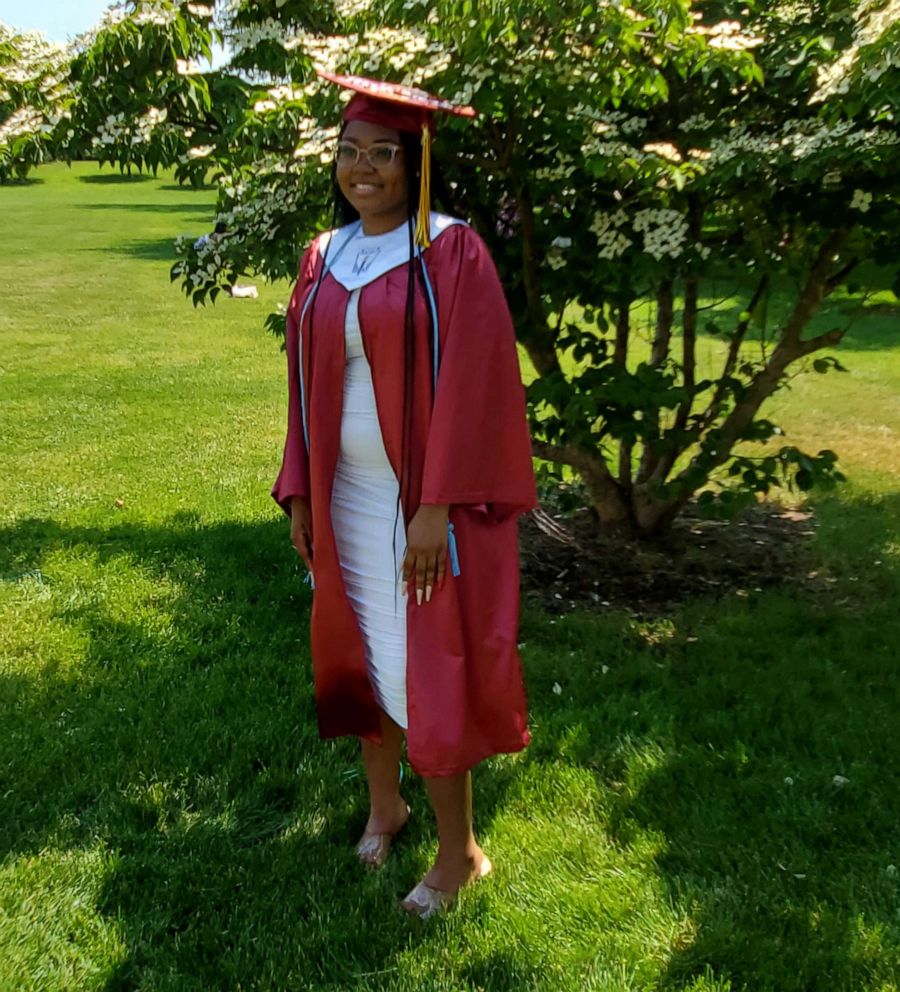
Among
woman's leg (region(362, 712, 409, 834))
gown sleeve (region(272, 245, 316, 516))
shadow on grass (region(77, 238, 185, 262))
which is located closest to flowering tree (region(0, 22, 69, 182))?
gown sleeve (region(272, 245, 316, 516))

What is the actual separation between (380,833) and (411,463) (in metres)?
1.12

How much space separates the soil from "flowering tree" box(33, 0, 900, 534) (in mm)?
395

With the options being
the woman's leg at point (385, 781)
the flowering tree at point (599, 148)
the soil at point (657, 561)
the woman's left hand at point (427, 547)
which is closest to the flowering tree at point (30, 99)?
the flowering tree at point (599, 148)

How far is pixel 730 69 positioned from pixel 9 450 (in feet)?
16.7

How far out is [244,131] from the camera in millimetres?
3186

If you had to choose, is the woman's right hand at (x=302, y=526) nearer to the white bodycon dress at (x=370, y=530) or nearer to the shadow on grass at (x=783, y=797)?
the white bodycon dress at (x=370, y=530)

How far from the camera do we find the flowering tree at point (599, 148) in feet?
9.45

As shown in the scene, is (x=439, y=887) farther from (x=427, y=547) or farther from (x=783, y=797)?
(x=783, y=797)

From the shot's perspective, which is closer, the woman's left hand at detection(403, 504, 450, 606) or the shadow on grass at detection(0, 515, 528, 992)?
the woman's left hand at detection(403, 504, 450, 606)

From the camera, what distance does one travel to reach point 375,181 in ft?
6.98

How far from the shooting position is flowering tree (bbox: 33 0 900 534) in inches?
113

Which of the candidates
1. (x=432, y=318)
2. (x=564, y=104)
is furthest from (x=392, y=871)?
(x=564, y=104)

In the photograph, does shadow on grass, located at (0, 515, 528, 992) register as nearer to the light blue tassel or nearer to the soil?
the light blue tassel

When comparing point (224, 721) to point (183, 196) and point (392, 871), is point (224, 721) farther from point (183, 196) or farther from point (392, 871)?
point (183, 196)
